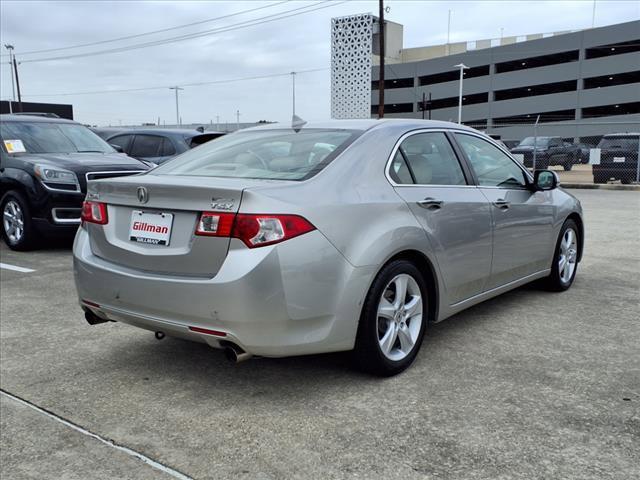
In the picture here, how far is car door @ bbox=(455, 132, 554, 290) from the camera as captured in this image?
4.31m

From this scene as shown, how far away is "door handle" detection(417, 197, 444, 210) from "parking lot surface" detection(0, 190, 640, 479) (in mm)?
950

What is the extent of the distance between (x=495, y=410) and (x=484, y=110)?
215 feet

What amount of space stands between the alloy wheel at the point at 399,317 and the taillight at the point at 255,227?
717 mm

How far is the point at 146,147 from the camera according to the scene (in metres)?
10.4

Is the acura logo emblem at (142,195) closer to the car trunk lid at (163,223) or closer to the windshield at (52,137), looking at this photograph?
the car trunk lid at (163,223)

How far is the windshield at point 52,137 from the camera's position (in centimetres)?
813

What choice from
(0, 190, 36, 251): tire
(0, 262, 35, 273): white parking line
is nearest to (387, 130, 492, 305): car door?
(0, 262, 35, 273): white parking line

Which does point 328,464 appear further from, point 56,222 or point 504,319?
point 56,222

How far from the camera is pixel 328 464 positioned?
2.51 m

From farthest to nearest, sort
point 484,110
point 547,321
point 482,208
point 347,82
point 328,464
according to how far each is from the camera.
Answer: point 347,82 → point 484,110 → point 547,321 → point 482,208 → point 328,464

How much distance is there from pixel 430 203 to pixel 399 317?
742 mm

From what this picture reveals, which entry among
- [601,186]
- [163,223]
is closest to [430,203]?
[163,223]

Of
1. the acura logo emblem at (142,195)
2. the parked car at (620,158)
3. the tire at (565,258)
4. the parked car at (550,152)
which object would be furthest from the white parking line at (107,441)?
the parked car at (550,152)

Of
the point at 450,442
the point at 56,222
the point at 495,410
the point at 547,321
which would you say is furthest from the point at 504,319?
the point at 56,222
